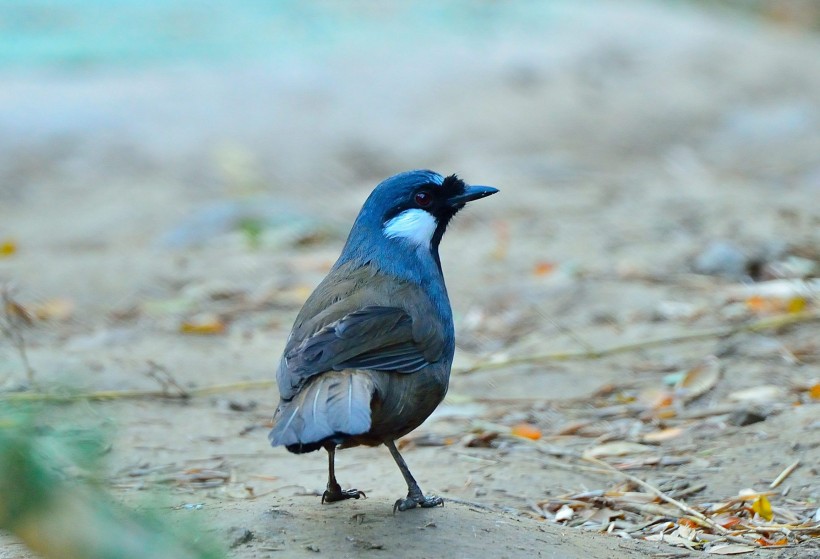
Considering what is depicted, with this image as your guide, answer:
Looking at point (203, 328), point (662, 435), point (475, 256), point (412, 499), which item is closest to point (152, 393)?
point (203, 328)

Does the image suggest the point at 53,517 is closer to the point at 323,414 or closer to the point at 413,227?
the point at 323,414

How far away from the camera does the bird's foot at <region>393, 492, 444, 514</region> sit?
353 centimetres

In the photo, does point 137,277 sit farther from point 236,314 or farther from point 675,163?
point 675,163

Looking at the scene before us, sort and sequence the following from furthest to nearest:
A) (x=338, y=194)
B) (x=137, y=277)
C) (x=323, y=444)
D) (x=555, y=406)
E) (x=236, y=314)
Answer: (x=338, y=194), (x=137, y=277), (x=236, y=314), (x=555, y=406), (x=323, y=444)

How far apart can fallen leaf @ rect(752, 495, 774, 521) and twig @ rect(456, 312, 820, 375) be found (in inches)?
76.6

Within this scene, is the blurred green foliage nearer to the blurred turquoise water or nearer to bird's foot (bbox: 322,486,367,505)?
bird's foot (bbox: 322,486,367,505)

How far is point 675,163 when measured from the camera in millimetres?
10875

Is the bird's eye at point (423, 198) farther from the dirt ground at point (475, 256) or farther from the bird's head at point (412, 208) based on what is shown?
the dirt ground at point (475, 256)

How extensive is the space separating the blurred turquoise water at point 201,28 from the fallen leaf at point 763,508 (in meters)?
10.3

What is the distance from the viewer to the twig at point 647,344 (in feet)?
18.4

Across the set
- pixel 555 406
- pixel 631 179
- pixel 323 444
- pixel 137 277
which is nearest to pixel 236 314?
pixel 137 277

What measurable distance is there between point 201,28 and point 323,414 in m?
11.2

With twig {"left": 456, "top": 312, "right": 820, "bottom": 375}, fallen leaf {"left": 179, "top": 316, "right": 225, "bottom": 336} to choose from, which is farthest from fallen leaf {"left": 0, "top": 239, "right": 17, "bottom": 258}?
twig {"left": 456, "top": 312, "right": 820, "bottom": 375}

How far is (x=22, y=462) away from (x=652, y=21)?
44.7ft
